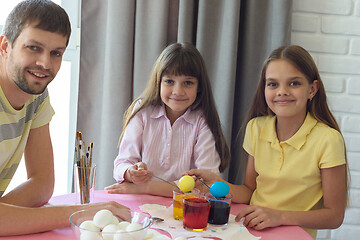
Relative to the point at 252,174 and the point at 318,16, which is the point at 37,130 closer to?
the point at 252,174

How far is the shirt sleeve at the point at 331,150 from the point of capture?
1391 mm

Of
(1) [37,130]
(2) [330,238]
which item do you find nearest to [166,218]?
(1) [37,130]

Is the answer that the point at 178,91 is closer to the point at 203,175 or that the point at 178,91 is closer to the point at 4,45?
the point at 203,175

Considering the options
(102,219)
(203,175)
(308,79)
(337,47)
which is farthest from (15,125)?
(337,47)

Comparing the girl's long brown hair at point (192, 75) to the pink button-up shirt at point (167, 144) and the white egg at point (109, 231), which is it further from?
the white egg at point (109, 231)

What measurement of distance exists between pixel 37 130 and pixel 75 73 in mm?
791

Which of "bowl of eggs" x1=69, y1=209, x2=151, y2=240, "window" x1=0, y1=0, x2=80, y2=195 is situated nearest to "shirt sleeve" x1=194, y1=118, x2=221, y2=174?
"bowl of eggs" x1=69, y1=209, x2=151, y2=240

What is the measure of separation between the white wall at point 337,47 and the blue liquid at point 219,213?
1.16 m

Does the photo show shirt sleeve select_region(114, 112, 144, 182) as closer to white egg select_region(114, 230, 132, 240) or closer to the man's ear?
the man's ear

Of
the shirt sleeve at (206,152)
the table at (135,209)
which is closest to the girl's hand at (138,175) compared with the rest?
the table at (135,209)

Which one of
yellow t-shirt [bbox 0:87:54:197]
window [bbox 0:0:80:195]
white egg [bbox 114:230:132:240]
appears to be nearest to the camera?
white egg [bbox 114:230:132:240]

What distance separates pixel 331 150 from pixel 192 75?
62cm

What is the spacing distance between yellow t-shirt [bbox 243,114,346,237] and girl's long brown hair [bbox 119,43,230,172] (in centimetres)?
20

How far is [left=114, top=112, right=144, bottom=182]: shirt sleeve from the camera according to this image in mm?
1631
